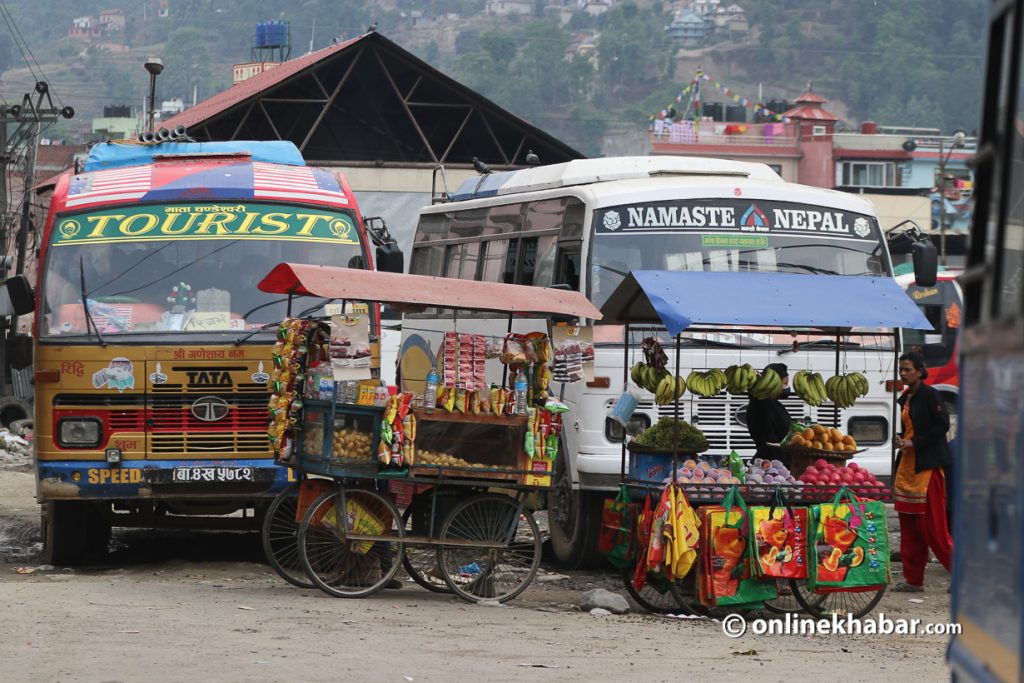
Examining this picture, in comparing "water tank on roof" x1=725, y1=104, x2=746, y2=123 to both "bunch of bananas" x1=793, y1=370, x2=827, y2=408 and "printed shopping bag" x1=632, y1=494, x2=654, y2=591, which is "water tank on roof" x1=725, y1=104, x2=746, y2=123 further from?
"printed shopping bag" x1=632, y1=494, x2=654, y2=591

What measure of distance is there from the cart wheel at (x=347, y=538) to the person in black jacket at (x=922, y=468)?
3.55 m

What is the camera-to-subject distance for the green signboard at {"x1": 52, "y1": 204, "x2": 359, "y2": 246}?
11016 millimetres

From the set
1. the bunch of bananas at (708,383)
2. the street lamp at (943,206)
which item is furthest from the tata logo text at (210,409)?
the street lamp at (943,206)

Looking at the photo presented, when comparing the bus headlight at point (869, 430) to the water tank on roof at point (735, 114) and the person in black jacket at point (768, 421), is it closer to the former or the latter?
the person in black jacket at point (768, 421)

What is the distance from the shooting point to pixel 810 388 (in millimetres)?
10219

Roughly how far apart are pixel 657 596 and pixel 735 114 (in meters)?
69.9

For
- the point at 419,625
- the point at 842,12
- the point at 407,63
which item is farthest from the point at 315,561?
the point at 842,12

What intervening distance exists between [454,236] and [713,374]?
5495 millimetres

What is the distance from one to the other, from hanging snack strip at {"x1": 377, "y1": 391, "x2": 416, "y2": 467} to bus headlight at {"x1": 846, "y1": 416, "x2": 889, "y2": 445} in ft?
12.5

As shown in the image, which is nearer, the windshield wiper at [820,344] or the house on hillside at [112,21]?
the windshield wiper at [820,344]

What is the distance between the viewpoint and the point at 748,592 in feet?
30.9

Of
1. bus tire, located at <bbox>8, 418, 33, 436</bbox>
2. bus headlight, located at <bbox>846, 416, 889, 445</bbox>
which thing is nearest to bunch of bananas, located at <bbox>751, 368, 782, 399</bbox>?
bus headlight, located at <bbox>846, 416, 889, 445</bbox>

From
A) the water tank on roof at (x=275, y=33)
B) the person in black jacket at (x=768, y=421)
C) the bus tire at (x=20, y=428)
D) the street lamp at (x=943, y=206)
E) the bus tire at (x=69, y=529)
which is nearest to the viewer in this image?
the person in black jacket at (x=768, y=421)

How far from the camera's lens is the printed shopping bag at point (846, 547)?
9289mm
